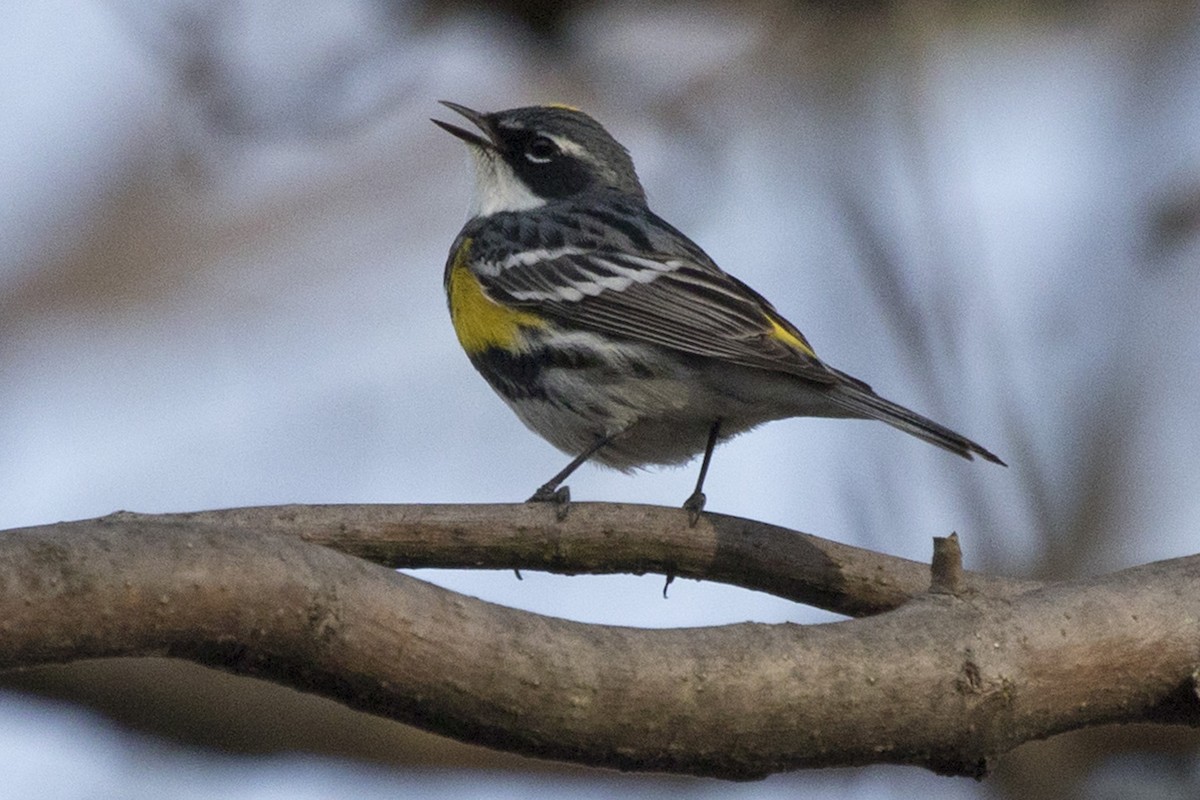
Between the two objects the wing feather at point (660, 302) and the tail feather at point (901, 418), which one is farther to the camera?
the wing feather at point (660, 302)

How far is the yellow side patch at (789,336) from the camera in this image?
660 centimetres

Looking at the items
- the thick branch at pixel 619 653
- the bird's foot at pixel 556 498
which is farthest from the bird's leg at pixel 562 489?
the thick branch at pixel 619 653

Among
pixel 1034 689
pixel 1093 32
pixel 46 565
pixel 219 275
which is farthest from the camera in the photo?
pixel 1093 32

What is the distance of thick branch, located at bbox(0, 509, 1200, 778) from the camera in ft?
10.9

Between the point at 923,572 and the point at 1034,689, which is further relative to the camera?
the point at 923,572

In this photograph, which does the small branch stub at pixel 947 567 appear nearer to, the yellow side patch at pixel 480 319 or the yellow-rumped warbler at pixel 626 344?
the yellow-rumped warbler at pixel 626 344

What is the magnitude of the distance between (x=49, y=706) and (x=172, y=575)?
245 cm

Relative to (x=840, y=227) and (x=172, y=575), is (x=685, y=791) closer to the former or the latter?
(x=840, y=227)

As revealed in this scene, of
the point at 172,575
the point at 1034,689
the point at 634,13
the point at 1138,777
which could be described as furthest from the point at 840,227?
the point at 172,575

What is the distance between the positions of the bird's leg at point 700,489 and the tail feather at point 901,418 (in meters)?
0.65

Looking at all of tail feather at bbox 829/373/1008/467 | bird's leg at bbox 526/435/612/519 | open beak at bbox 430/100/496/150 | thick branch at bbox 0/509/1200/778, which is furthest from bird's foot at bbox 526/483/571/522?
open beak at bbox 430/100/496/150

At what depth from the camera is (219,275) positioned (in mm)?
7410

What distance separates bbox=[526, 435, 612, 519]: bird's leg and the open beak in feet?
6.67

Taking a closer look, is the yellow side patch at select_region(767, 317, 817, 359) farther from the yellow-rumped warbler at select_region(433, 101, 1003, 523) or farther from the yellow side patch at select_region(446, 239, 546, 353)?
the yellow side patch at select_region(446, 239, 546, 353)
